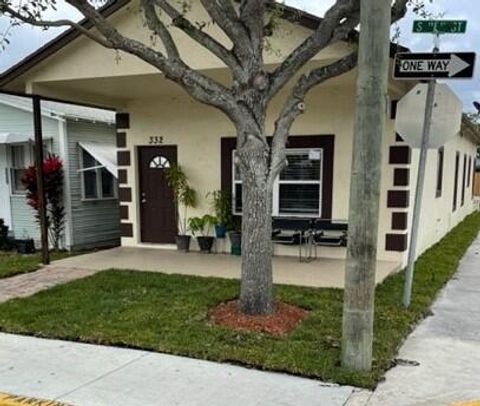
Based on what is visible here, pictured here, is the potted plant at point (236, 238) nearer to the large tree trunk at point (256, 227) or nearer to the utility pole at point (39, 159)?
the utility pole at point (39, 159)

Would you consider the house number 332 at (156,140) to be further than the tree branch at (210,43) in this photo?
Yes

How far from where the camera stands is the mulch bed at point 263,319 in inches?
210

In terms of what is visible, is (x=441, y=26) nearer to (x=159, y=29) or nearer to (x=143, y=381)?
(x=159, y=29)

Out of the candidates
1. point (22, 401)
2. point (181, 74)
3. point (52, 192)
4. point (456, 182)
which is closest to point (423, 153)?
point (181, 74)

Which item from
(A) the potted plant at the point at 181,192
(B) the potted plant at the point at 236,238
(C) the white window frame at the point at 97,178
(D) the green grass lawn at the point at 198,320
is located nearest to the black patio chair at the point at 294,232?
(B) the potted plant at the point at 236,238

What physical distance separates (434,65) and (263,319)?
3581 millimetres

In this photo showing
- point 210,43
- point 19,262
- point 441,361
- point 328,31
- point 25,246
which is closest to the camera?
point 441,361

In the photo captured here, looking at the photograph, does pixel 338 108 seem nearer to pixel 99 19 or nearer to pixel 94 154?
pixel 99 19

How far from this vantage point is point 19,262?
950 centimetres

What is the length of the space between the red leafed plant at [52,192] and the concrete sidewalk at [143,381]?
6799 millimetres

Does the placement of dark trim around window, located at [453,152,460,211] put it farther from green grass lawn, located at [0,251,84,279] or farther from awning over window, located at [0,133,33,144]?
awning over window, located at [0,133,33,144]

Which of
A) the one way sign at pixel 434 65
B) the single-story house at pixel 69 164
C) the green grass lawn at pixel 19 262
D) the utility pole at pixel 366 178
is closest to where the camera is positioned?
the utility pole at pixel 366 178

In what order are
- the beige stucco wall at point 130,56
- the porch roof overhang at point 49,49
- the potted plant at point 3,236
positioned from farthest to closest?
1. the potted plant at point 3,236
2. the porch roof overhang at point 49,49
3. the beige stucco wall at point 130,56

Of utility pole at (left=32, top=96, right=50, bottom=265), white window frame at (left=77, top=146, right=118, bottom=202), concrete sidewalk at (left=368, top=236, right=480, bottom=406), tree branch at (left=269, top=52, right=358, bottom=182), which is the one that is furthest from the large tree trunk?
white window frame at (left=77, top=146, right=118, bottom=202)
